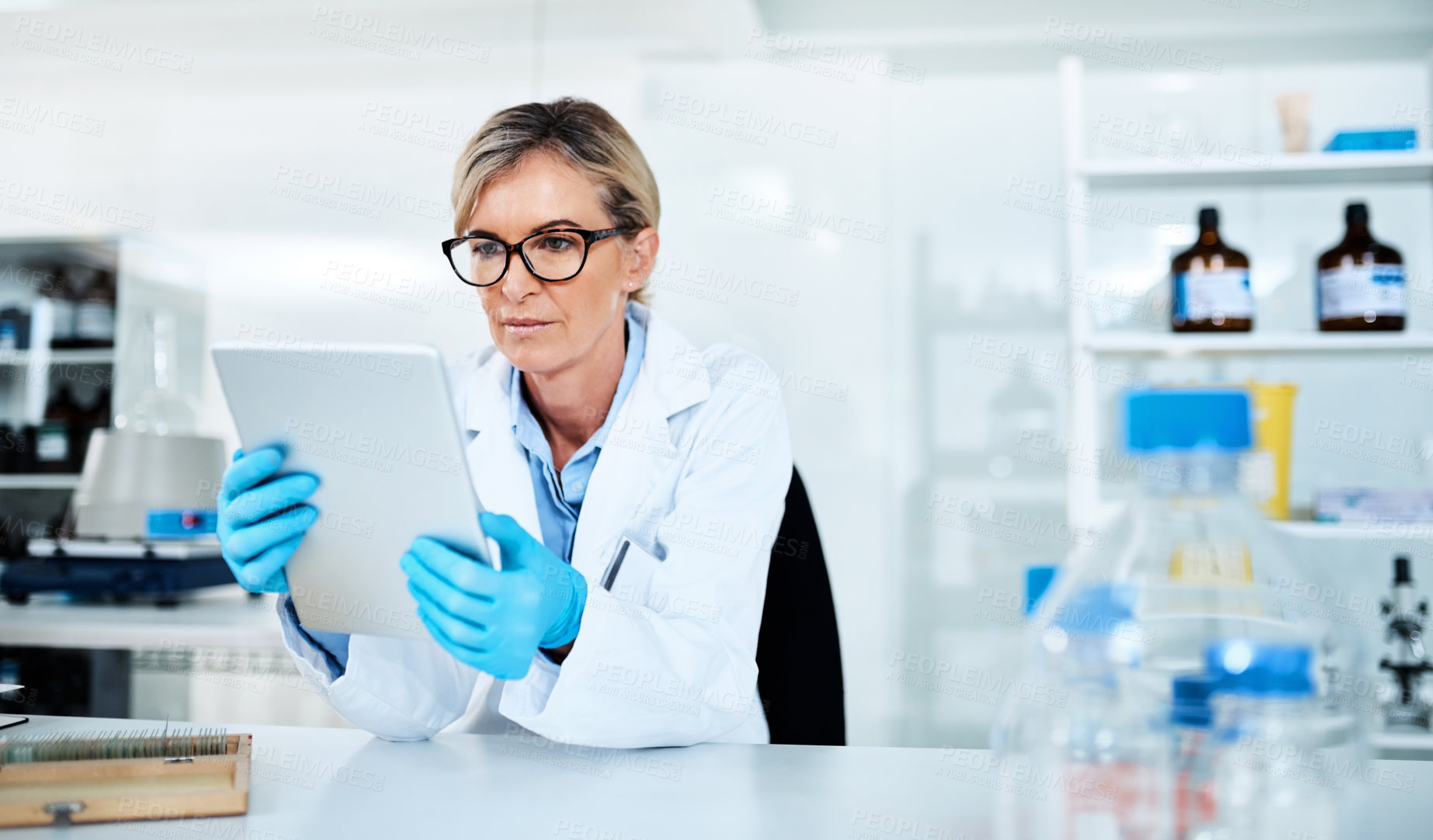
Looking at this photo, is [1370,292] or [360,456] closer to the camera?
[360,456]

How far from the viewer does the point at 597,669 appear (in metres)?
0.88

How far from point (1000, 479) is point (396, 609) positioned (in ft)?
6.08

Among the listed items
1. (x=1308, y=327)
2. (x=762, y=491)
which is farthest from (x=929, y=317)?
(x=762, y=491)

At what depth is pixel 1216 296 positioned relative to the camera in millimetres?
1940

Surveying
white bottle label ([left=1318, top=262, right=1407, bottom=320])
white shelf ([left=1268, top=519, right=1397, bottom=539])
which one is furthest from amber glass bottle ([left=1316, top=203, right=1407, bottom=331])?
white shelf ([left=1268, top=519, right=1397, bottom=539])

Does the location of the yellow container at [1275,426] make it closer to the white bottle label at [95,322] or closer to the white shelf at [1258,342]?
the white shelf at [1258,342]

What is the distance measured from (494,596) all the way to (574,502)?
500mm

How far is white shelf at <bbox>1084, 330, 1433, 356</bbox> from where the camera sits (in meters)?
1.91

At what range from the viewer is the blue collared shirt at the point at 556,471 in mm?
1314

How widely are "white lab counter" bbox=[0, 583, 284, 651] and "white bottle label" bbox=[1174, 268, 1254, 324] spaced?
6.39 ft

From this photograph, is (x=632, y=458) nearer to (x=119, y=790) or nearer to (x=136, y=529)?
(x=119, y=790)

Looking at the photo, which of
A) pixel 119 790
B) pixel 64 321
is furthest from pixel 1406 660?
pixel 64 321

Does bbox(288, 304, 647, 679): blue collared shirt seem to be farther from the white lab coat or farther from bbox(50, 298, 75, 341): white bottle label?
bbox(50, 298, 75, 341): white bottle label

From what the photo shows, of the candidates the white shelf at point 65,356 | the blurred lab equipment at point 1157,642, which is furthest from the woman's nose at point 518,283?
the white shelf at point 65,356
